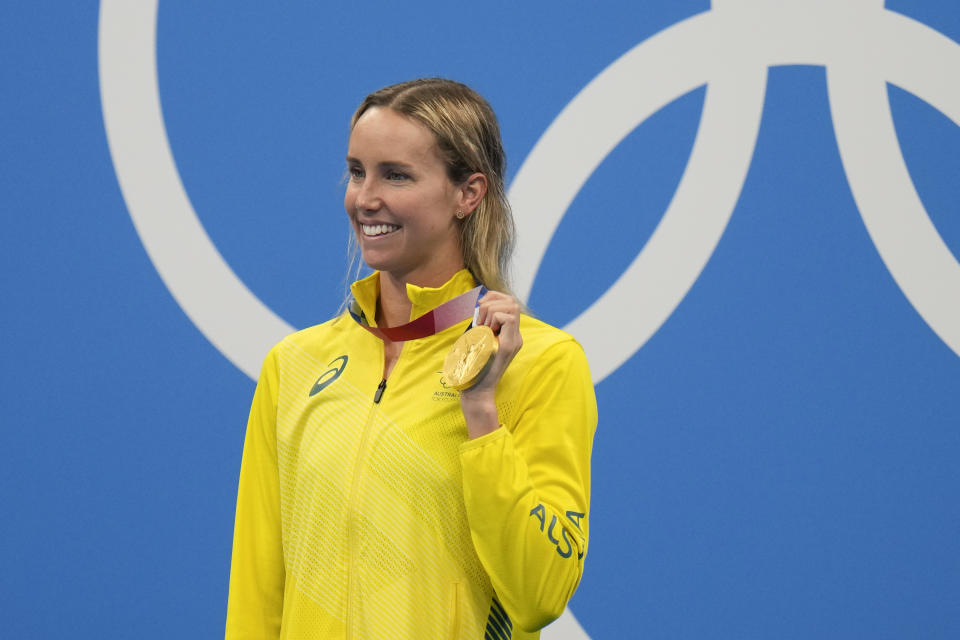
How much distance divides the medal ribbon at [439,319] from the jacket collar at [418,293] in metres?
0.01

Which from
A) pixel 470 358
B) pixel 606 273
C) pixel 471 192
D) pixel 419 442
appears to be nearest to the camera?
pixel 470 358

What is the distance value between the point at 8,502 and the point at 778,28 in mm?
2208

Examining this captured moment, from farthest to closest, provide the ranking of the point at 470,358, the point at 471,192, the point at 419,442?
the point at 471,192
the point at 419,442
the point at 470,358

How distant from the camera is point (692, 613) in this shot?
2.57 m

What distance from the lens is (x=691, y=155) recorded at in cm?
257

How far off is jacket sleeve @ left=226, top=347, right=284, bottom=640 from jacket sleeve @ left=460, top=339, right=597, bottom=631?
381mm

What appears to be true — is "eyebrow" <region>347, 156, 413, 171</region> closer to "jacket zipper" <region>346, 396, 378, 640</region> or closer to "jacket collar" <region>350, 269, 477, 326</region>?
"jacket collar" <region>350, 269, 477, 326</region>

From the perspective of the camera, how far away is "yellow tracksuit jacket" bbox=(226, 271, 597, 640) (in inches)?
49.4

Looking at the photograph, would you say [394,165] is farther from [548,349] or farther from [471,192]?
[548,349]

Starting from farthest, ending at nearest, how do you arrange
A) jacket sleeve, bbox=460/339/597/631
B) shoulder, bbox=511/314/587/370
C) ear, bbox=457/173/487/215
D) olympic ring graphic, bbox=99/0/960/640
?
1. olympic ring graphic, bbox=99/0/960/640
2. ear, bbox=457/173/487/215
3. shoulder, bbox=511/314/587/370
4. jacket sleeve, bbox=460/339/597/631

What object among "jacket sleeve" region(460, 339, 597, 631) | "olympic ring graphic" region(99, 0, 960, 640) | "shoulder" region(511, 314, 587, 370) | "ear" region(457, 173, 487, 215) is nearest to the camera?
"jacket sleeve" region(460, 339, 597, 631)

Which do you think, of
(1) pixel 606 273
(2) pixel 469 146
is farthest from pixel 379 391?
(1) pixel 606 273

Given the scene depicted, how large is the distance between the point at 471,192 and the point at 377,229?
5.9 inches

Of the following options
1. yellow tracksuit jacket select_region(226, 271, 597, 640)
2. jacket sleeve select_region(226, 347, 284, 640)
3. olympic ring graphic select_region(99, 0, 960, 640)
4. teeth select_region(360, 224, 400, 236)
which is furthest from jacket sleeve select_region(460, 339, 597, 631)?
olympic ring graphic select_region(99, 0, 960, 640)
